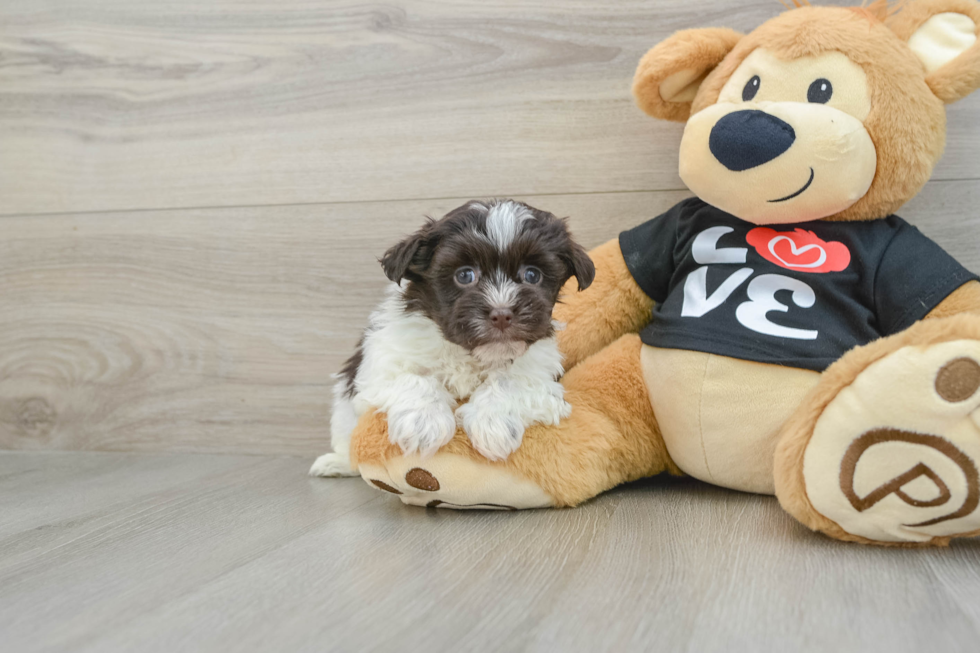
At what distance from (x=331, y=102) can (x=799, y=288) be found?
1356mm

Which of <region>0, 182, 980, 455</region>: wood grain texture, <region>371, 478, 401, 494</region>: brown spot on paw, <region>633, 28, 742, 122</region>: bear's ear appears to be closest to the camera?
<region>371, 478, 401, 494</region>: brown spot on paw

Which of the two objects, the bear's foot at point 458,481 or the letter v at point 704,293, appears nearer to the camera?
the bear's foot at point 458,481

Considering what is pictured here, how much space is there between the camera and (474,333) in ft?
4.31

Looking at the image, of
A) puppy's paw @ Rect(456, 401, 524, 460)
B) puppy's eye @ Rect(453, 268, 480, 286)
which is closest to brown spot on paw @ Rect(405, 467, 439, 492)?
puppy's paw @ Rect(456, 401, 524, 460)

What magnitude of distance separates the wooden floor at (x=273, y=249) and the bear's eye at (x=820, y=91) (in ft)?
1.55

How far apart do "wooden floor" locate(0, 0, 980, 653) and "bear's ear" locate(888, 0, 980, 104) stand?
0.37 meters

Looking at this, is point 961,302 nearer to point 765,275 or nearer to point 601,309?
point 765,275

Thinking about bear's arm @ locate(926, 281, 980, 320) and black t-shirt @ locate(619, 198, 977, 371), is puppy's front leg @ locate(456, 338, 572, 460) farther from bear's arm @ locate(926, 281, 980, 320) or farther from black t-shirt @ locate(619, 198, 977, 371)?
bear's arm @ locate(926, 281, 980, 320)

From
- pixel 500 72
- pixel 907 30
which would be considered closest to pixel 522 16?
pixel 500 72

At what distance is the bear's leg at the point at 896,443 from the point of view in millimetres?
1030

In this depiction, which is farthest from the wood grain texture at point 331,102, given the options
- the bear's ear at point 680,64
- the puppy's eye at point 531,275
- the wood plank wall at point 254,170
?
the puppy's eye at point 531,275

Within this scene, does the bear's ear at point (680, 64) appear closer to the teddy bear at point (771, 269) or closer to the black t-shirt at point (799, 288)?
the teddy bear at point (771, 269)

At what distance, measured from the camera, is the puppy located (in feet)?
4.34

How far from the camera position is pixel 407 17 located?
77.4 inches
